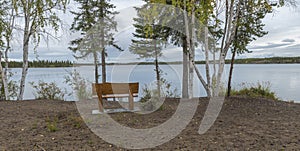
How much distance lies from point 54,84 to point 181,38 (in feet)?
17.8

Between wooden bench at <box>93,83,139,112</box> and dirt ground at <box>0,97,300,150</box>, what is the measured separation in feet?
1.77

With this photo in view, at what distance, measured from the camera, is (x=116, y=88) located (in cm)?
593

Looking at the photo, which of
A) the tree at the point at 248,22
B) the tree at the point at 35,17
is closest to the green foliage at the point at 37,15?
the tree at the point at 35,17

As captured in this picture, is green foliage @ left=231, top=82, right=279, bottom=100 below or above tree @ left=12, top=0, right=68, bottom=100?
below

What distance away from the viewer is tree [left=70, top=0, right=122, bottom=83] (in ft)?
41.2

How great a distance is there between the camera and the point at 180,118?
17.0ft

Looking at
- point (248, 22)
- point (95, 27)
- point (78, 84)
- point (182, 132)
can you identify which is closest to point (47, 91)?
point (78, 84)

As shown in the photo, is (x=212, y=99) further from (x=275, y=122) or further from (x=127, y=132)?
(x=127, y=132)

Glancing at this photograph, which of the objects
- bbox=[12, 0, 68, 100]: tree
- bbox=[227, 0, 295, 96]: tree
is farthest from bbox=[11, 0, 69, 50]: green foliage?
bbox=[227, 0, 295, 96]: tree

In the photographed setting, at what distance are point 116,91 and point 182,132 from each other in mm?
2283

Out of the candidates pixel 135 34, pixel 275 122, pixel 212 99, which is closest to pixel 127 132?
pixel 275 122

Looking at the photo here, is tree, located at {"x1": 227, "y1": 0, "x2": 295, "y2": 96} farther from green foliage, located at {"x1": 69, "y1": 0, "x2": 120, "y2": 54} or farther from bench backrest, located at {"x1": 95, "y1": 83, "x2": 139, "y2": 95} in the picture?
green foliage, located at {"x1": 69, "y1": 0, "x2": 120, "y2": 54}

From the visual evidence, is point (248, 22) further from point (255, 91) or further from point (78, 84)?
point (78, 84)

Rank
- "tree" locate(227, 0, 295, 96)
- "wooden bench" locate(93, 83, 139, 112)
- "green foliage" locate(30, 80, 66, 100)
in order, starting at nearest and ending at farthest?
1. "wooden bench" locate(93, 83, 139, 112)
2. "tree" locate(227, 0, 295, 96)
3. "green foliage" locate(30, 80, 66, 100)
